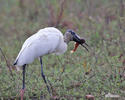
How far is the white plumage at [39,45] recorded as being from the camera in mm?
5508

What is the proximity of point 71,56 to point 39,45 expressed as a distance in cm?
111

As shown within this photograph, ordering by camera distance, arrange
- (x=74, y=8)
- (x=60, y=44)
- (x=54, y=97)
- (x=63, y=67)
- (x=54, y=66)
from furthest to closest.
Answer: (x=74, y=8) → (x=54, y=66) → (x=63, y=67) → (x=60, y=44) → (x=54, y=97)

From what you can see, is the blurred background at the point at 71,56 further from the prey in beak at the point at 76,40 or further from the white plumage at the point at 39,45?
the white plumage at the point at 39,45

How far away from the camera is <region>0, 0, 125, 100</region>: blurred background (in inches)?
226

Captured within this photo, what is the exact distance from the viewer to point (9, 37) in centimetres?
941

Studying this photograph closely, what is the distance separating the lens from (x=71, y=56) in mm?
6660

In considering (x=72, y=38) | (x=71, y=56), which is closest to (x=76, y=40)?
(x=72, y=38)

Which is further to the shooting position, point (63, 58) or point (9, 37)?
point (9, 37)

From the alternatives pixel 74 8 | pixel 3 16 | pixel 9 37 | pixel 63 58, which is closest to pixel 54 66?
pixel 63 58

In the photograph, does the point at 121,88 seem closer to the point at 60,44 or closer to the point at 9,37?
the point at 60,44

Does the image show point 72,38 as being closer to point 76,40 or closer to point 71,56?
point 76,40

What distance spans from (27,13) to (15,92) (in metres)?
5.19

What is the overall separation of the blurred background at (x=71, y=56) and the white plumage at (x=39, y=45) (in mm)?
350

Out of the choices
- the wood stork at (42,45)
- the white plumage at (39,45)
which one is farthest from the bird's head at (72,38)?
the white plumage at (39,45)
